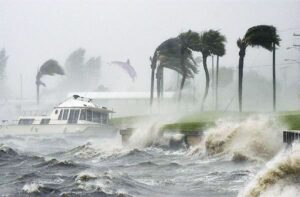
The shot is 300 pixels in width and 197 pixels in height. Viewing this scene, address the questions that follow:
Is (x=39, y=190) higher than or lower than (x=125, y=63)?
lower

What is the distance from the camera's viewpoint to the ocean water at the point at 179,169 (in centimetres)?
1739

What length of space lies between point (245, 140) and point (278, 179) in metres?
15.8

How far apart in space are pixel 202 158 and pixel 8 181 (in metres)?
12.2

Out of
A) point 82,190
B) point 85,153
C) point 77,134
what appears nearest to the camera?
point 82,190

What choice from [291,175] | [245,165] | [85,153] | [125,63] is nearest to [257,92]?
[125,63]

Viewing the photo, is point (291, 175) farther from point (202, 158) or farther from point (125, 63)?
point (125, 63)

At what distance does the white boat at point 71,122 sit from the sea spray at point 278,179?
48.2 m

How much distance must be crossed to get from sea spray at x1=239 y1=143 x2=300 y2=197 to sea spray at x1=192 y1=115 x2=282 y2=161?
12201 millimetres

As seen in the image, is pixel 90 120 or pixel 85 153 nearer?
pixel 85 153

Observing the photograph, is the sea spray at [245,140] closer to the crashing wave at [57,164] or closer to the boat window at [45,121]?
the crashing wave at [57,164]

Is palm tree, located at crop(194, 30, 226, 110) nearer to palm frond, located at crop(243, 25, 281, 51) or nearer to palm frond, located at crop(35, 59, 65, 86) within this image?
palm frond, located at crop(243, 25, 281, 51)

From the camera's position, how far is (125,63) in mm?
134000

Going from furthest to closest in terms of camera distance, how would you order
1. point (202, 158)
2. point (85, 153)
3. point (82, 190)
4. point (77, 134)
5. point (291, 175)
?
1. point (77, 134)
2. point (85, 153)
3. point (202, 158)
4. point (82, 190)
5. point (291, 175)

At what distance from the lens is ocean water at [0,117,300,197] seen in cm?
1739
